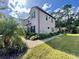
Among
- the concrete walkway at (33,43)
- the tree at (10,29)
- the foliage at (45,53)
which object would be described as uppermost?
the tree at (10,29)

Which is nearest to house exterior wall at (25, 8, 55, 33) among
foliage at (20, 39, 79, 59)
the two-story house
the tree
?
the two-story house

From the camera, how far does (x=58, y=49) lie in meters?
3.25

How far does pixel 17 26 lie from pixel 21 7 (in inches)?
16.7

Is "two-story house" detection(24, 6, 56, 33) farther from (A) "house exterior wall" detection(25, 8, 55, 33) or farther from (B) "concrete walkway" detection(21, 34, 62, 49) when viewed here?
(B) "concrete walkway" detection(21, 34, 62, 49)

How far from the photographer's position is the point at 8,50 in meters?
3.83

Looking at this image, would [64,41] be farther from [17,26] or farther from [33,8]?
[17,26]

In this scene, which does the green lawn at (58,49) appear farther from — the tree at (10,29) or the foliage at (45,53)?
the tree at (10,29)

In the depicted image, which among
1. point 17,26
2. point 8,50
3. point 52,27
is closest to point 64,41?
point 52,27

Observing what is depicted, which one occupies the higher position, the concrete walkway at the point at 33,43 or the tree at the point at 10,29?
the tree at the point at 10,29

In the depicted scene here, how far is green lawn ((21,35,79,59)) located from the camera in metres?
3.05

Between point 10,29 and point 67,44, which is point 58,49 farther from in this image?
point 10,29

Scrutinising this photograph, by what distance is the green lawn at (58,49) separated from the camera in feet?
10.0

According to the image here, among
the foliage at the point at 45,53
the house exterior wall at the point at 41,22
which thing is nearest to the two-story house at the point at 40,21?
the house exterior wall at the point at 41,22

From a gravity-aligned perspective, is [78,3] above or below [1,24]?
above
